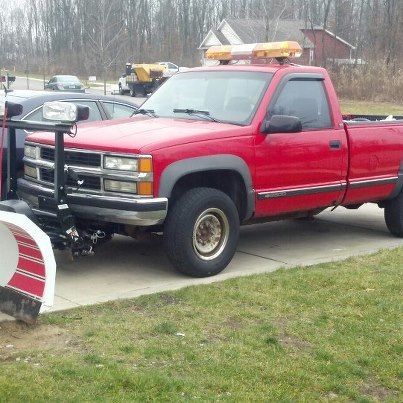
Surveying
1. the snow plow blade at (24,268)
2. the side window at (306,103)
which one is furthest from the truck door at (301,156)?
the snow plow blade at (24,268)

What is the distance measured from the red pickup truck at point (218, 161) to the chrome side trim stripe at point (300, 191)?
12mm

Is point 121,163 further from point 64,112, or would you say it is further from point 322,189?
point 322,189

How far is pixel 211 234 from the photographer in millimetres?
7055

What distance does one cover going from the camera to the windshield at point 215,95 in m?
7.52

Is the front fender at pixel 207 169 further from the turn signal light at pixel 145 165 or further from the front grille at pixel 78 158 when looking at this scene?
the front grille at pixel 78 158

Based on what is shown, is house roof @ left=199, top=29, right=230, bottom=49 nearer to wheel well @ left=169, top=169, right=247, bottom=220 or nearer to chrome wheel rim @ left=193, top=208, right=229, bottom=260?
wheel well @ left=169, top=169, right=247, bottom=220

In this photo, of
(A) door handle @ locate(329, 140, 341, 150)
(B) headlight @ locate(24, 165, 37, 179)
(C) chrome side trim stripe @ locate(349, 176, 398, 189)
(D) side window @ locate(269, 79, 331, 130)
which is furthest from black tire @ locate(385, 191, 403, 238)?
Answer: (B) headlight @ locate(24, 165, 37, 179)

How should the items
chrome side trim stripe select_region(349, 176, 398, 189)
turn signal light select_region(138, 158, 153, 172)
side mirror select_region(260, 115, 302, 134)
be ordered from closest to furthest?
turn signal light select_region(138, 158, 153, 172), side mirror select_region(260, 115, 302, 134), chrome side trim stripe select_region(349, 176, 398, 189)

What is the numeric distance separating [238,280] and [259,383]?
2.24 meters

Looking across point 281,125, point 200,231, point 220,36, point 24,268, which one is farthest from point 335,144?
point 220,36

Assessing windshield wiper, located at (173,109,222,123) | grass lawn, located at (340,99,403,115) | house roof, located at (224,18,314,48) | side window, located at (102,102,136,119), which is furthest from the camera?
house roof, located at (224,18,314,48)

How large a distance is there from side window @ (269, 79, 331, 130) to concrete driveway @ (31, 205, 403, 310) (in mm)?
1379

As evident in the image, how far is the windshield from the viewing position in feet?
24.7

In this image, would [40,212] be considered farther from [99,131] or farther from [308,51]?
[308,51]
